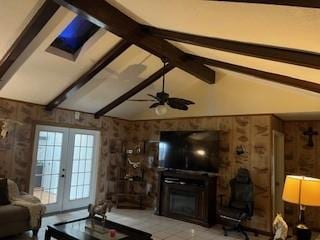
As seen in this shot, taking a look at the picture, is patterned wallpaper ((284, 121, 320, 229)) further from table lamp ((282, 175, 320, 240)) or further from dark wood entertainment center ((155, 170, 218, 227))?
table lamp ((282, 175, 320, 240))

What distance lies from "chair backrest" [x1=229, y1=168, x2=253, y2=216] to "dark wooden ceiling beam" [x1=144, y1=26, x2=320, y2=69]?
3.25 meters

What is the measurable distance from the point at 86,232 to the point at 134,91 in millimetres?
3434

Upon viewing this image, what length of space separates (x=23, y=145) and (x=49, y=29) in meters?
3.04

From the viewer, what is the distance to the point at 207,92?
620 cm

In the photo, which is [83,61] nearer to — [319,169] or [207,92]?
[207,92]

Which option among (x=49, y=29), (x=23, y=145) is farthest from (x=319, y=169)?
(x=23, y=145)

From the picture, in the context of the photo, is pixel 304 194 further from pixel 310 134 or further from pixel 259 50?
pixel 310 134

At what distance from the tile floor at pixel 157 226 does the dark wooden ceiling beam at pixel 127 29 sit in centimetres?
316

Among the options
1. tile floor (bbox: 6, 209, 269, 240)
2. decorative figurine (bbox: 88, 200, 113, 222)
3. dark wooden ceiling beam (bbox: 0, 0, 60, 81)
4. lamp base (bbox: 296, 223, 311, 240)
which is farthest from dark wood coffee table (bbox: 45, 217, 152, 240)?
dark wooden ceiling beam (bbox: 0, 0, 60, 81)

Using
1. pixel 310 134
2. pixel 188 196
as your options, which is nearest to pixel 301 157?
pixel 310 134

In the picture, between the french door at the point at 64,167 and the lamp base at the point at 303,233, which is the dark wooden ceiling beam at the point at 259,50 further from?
the french door at the point at 64,167

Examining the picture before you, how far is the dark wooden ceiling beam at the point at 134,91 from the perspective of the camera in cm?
539

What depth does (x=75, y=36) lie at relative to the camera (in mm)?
4238

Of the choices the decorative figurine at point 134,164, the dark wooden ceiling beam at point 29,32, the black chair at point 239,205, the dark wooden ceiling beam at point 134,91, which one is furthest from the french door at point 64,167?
the black chair at point 239,205
